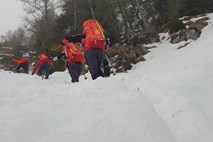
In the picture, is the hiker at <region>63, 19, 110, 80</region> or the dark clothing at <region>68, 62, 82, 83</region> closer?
the hiker at <region>63, 19, 110, 80</region>

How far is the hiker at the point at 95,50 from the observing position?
6.65 m

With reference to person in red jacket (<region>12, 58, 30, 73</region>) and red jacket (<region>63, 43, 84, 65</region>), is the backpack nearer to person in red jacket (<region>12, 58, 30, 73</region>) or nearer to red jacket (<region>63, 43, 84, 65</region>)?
red jacket (<region>63, 43, 84, 65</region>)

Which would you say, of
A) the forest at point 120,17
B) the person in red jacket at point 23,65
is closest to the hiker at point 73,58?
the person in red jacket at point 23,65

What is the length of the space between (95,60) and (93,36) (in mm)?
504

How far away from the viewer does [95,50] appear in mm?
6703

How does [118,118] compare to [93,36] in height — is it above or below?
below

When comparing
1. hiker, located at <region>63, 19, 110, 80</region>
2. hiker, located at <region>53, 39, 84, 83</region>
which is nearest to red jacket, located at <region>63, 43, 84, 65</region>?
hiker, located at <region>53, 39, 84, 83</region>

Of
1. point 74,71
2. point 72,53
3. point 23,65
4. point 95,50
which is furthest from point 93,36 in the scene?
point 23,65

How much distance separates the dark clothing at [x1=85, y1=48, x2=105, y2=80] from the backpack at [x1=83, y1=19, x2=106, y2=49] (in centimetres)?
A: 11

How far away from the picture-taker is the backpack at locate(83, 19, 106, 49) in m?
6.63

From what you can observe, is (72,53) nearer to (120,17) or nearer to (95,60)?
(95,60)

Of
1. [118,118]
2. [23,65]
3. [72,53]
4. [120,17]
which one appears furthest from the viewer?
[120,17]

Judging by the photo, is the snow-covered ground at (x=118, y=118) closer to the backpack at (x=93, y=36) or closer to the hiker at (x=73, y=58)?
the backpack at (x=93, y=36)

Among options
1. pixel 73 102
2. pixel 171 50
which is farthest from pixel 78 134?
pixel 171 50
